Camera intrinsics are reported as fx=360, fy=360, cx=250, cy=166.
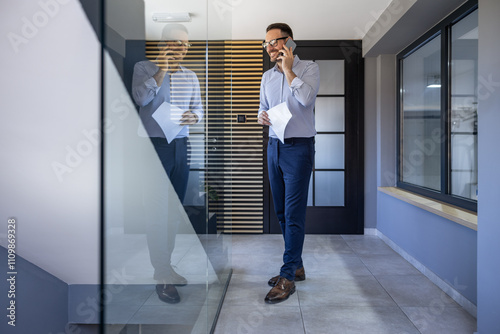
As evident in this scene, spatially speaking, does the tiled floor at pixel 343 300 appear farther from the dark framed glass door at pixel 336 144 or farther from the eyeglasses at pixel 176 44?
the eyeglasses at pixel 176 44

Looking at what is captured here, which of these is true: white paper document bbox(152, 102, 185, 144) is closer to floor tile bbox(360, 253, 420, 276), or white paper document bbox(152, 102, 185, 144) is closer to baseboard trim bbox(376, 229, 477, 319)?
baseboard trim bbox(376, 229, 477, 319)

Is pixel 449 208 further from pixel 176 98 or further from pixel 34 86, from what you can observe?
pixel 34 86

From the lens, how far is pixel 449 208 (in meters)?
2.57

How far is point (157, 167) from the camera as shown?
1.00 m

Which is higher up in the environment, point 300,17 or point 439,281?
point 300,17

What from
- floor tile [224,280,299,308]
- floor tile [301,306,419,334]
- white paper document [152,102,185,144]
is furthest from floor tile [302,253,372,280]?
white paper document [152,102,185,144]

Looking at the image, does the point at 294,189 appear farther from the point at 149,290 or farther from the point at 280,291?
the point at 149,290

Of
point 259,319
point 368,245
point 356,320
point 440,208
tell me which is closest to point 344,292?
point 356,320

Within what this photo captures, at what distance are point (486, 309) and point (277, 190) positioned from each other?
1.33 meters

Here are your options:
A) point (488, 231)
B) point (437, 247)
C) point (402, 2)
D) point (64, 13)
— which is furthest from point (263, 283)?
point (402, 2)

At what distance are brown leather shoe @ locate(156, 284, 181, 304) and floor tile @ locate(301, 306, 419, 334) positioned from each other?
955 millimetres

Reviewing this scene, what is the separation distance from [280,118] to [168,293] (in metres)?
1.49

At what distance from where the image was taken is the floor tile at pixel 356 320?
187 centimetres

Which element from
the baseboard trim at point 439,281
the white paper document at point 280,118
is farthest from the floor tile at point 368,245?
the white paper document at point 280,118
